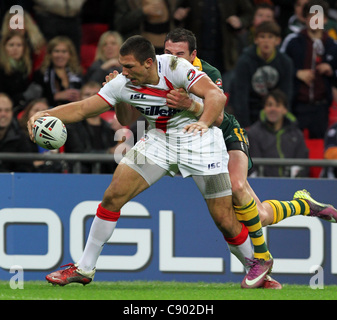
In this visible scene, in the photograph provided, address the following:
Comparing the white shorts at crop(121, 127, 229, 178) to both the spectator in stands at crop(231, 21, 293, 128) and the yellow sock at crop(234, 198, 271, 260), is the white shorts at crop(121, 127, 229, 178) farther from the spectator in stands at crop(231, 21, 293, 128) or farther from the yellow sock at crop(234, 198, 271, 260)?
the spectator in stands at crop(231, 21, 293, 128)

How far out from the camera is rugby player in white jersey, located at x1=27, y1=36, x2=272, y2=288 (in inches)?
278

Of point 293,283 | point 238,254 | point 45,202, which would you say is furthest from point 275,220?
point 45,202

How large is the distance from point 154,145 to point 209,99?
2.46ft

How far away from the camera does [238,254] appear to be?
25.2ft

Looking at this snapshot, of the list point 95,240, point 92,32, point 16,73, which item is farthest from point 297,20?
point 95,240

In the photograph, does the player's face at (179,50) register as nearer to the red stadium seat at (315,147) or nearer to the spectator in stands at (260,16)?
the red stadium seat at (315,147)

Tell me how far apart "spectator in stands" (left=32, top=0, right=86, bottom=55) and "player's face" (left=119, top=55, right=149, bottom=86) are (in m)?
4.28

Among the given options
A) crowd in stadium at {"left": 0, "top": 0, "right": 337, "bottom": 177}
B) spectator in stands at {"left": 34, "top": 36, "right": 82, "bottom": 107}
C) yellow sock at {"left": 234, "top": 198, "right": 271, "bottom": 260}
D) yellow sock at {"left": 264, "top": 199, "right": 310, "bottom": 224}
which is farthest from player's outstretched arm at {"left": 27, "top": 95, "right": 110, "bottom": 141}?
spectator in stands at {"left": 34, "top": 36, "right": 82, "bottom": 107}

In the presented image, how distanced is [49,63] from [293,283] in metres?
4.18

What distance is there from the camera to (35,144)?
9656mm

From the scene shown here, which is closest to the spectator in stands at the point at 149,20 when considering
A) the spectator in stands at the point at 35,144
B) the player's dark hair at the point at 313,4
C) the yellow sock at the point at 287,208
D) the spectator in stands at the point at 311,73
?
the spectator in stands at the point at 311,73

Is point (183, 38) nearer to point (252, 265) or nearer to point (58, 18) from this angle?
point (252, 265)

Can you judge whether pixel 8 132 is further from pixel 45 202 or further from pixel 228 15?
pixel 228 15

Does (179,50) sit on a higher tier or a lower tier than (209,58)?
higher
